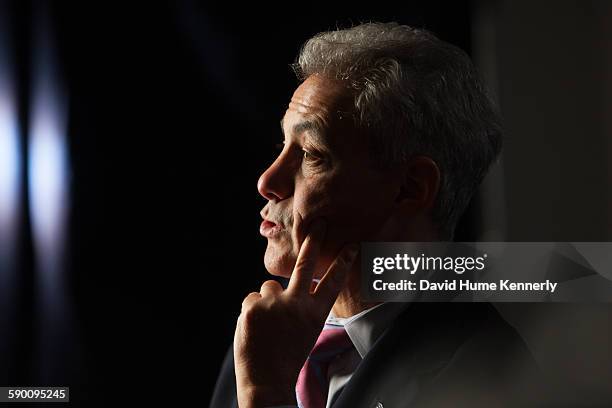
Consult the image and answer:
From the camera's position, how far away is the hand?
→ 39.9 inches

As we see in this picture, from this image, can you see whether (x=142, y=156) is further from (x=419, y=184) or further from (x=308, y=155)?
(x=419, y=184)

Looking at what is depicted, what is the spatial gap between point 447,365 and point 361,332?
15 centimetres

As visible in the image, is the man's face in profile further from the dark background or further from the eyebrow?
the dark background

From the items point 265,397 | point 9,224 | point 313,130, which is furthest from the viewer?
point 9,224

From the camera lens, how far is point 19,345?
1206 millimetres

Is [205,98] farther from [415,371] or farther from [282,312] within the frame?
[415,371]

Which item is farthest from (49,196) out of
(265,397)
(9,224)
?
(265,397)

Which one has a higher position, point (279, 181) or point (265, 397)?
point (279, 181)

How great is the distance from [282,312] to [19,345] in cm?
49

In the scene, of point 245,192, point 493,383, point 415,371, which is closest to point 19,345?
point 245,192

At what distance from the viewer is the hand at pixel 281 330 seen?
1.01m

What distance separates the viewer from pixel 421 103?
3.58ft

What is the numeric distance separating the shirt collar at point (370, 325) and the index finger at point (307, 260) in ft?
0.43

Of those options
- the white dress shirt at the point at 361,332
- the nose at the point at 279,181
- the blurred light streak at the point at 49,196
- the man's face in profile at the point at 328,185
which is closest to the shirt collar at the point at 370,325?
the white dress shirt at the point at 361,332
